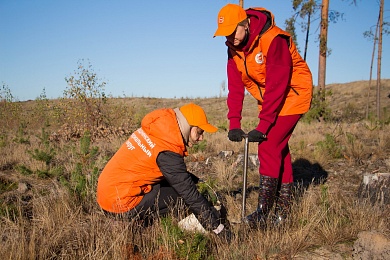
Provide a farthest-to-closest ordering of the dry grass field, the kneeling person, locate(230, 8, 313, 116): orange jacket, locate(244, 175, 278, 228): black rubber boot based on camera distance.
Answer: locate(244, 175, 278, 228): black rubber boot → locate(230, 8, 313, 116): orange jacket → the kneeling person → the dry grass field

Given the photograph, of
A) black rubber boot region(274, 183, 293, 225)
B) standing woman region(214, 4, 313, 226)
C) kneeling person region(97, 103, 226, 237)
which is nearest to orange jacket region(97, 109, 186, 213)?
kneeling person region(97, 103, 226, 237)

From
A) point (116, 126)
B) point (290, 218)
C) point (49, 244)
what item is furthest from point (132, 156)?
point (116, 126)

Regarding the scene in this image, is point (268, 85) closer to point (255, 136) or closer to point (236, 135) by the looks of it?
point (255, 136)

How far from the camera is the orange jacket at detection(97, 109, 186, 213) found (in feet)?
10.3

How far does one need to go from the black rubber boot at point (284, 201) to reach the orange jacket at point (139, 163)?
1.24 meters

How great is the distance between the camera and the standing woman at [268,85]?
10.9 ft

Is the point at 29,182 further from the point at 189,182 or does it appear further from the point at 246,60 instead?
the point at 246,60

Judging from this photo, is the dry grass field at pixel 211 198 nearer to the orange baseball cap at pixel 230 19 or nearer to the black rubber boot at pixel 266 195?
the black rubber boot at pixel 266 195

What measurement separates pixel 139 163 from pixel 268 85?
4.50 ft

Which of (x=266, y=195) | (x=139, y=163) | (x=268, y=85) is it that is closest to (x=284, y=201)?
(x=266, y=195)

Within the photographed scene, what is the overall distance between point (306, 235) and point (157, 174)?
1392mm

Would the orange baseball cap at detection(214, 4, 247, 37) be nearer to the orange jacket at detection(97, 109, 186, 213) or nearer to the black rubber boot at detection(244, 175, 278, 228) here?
the orange jacket at detection(97, 109, 186, 213)

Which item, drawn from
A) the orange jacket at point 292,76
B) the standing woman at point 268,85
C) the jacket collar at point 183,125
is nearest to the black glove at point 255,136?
the standing woman at point 268,85

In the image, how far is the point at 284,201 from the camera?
151 inches
